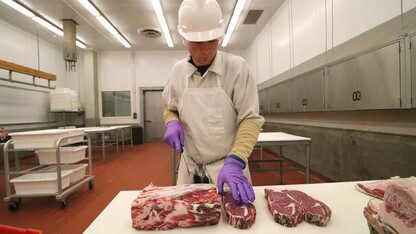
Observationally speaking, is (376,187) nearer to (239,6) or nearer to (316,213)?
(316,213)

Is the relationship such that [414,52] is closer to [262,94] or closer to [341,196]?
[341,196]

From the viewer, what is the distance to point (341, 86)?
8.84 feet

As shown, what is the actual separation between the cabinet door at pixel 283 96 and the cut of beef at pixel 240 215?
3792mm

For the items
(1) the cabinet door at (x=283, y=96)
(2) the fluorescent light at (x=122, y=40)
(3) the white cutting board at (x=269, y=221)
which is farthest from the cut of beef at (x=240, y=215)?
(2) the fluorescent light at (x=122, y=40)

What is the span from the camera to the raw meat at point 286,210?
0.74 m

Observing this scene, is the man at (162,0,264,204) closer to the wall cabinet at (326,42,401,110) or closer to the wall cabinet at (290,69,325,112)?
the wall cabinet at (326,42,401,110)

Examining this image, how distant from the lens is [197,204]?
757mm

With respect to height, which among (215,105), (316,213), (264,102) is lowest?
(316,213)

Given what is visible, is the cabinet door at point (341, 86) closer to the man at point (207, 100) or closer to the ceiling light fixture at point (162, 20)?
the man at point (207, 100)

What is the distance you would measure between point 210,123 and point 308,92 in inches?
116

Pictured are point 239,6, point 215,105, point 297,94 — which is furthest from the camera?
point 239,6

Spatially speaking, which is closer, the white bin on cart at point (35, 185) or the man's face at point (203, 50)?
the man's face at point (203, 50)

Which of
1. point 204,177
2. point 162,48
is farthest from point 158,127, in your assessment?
point 204,177

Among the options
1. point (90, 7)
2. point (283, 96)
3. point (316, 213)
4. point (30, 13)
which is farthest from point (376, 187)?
point (30, 13)
